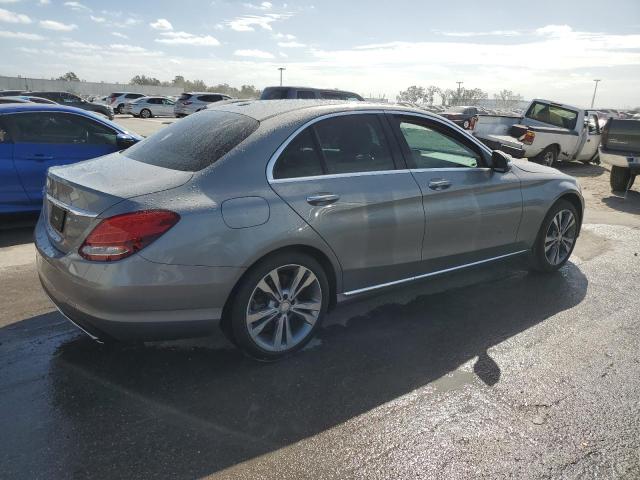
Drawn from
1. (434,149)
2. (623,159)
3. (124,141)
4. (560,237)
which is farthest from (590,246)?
(124,141)

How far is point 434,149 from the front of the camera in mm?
4273

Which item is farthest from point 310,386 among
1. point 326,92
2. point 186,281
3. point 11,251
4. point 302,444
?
point 326,92

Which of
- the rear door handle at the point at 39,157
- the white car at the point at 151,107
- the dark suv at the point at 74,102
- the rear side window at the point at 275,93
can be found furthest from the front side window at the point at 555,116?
the white car at the point at 151,107

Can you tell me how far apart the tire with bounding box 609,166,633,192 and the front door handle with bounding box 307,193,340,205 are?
932 cm

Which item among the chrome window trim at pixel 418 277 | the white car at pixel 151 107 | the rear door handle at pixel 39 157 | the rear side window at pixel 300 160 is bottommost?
the white car at pixel 151 107

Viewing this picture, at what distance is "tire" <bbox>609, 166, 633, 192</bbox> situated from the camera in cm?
1043

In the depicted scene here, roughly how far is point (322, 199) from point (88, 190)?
143 cm

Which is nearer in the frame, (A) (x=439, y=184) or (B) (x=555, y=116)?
(A) (x=439, y=184)

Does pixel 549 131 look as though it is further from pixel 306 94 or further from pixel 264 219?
pixel 264 219

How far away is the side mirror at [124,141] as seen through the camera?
21.4 ft

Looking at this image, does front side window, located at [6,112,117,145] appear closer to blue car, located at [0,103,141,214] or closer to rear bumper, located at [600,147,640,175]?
blue car, located at [0,103,141,214]

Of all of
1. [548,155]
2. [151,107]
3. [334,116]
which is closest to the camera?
[334,116]

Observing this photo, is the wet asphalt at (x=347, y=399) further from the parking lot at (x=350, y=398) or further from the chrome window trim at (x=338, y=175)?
the chrome window trim at (x=338, y=175)

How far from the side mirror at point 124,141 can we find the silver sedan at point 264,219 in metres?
2.83
